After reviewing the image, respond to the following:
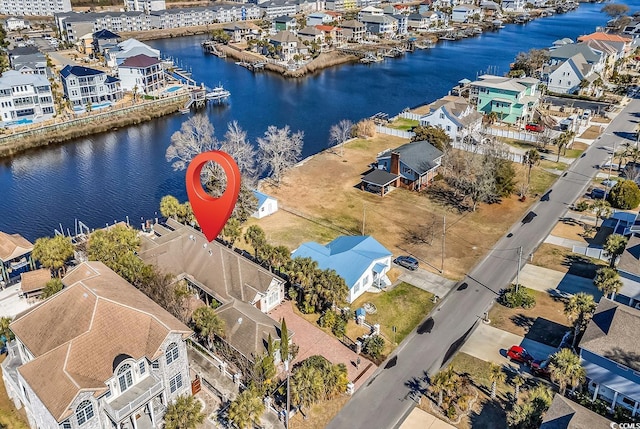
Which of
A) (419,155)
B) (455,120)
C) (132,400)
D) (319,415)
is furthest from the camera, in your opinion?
(455,120)

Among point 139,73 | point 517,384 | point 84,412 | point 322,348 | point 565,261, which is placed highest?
point 139,73

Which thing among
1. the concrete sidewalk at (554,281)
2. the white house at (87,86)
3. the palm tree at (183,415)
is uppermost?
the white house at (87,86)

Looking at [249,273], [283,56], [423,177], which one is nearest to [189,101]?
[283,56]

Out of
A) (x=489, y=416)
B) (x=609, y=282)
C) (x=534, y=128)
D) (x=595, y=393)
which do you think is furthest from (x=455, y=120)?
(x=489, y=416)

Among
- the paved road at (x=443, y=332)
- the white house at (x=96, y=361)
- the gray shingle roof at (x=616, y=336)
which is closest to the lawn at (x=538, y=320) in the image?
the paved road at (x=443, y=332)

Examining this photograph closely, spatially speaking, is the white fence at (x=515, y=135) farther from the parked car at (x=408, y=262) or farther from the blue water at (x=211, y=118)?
the parked car at (x=408, y=262)

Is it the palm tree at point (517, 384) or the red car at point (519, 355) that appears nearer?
the palm tree at point (517, 384)

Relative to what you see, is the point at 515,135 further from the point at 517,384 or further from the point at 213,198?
the point at 213,198

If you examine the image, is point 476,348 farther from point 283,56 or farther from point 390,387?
point 283,56
